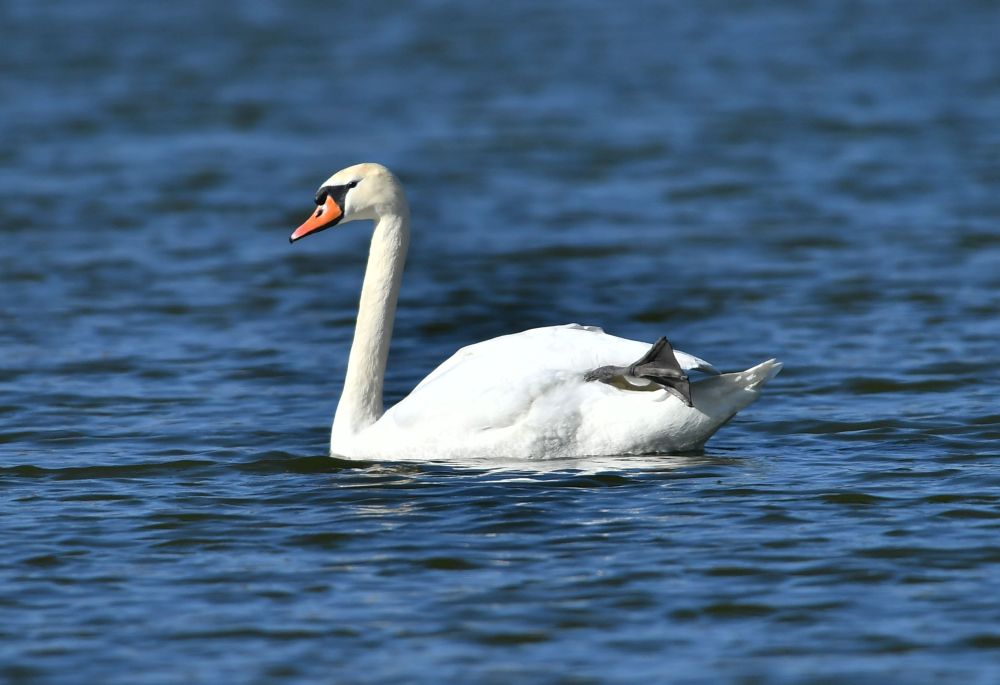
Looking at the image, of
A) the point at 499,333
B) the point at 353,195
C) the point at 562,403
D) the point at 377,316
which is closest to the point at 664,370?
the point at 562,403

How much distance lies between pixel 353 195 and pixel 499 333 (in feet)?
13.5

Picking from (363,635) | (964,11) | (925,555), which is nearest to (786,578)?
(925,555)

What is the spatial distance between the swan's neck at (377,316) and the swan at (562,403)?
0.34 m

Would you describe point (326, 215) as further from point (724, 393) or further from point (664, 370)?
point (724, 393)

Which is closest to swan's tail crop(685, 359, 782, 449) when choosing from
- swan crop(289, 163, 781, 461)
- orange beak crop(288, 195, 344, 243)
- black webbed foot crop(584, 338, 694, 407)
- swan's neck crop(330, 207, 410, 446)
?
swan crop(289, 163, 781, 461)

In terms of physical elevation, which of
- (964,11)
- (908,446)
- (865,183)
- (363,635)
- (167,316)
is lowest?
(363,635)

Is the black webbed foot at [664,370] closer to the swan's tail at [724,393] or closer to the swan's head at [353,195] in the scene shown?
the swan's tail at [724,393]

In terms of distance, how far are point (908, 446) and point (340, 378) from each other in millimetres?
4241

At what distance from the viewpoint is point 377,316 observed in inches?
391

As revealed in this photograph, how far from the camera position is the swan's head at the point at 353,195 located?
9.70 m

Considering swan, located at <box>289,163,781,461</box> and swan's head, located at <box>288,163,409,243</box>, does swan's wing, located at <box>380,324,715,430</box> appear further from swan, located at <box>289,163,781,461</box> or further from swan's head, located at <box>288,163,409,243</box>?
swan's head, located at <box>288,163,409,243</box>

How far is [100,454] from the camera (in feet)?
32.4

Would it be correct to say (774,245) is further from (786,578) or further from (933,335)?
(786,578)

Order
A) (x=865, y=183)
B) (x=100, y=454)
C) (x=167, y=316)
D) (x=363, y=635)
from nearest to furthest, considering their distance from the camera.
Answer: (x=363, y=635) → (x=100, y=454) → (x=167, y=316) → (x=865, y=183)
